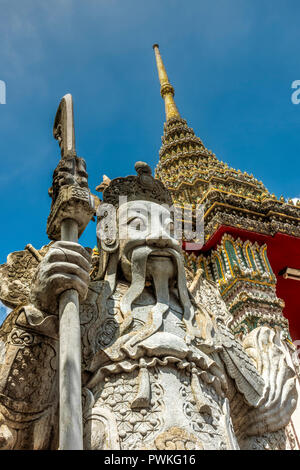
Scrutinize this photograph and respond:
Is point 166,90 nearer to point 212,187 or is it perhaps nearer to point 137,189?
point 212,187

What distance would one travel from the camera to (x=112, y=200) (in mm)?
3814

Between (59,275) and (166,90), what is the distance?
14.5 meters

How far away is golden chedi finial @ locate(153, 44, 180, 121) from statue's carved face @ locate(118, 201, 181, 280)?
477 inches

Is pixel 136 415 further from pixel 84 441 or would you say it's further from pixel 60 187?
pixel 60 187

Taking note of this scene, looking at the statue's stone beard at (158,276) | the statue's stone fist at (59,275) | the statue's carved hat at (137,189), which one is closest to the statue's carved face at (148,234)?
the statue's stone beard at (158,276)

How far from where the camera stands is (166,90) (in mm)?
16547

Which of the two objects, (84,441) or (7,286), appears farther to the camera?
(7,286)

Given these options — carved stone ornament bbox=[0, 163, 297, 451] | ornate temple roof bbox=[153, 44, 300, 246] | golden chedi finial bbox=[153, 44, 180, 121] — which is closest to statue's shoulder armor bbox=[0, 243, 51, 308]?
carved stone ornament bbox=[0, 163, 297, 451]

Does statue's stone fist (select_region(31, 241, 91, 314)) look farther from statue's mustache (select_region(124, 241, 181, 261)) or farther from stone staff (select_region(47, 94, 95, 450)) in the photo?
statue's mustache (select_region(124, 241, 181, 261))

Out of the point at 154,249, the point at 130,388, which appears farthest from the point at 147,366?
the point at 154,249

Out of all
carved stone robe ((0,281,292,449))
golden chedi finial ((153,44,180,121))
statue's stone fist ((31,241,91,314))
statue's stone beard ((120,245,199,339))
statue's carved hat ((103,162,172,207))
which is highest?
golden chedi finial ((153,44,180,121))

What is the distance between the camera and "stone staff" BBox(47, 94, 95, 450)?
2.37 m
